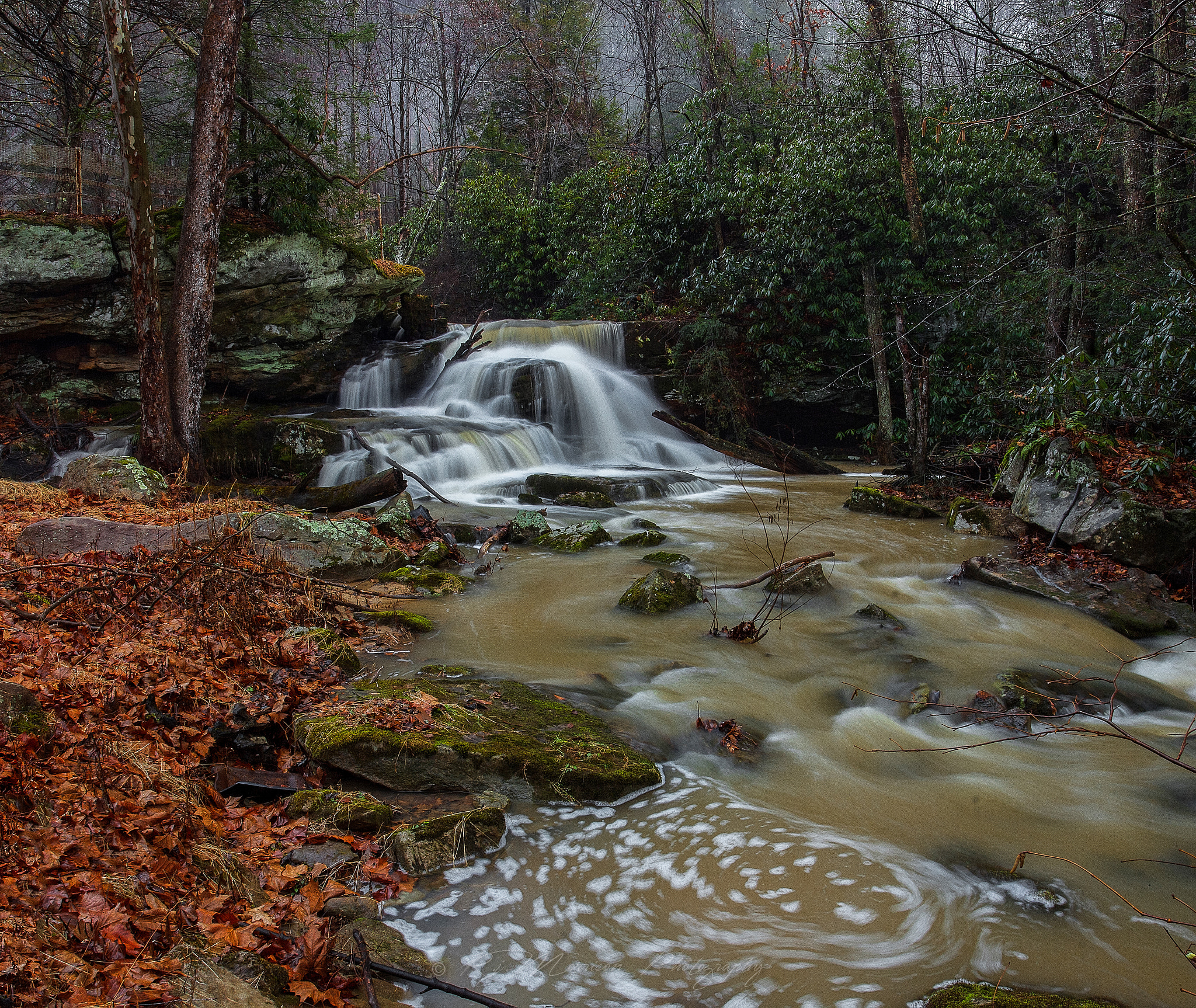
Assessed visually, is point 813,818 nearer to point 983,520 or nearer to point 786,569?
point 786,569

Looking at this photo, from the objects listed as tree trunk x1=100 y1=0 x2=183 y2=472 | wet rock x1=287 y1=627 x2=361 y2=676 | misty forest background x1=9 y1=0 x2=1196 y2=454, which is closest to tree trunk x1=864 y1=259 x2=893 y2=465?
misty forest background x1=9 y1=0 x2=1196 y2=454

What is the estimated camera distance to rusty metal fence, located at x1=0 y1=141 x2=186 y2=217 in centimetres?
1273

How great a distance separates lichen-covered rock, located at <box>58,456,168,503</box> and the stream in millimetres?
4156

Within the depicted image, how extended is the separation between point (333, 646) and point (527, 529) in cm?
450

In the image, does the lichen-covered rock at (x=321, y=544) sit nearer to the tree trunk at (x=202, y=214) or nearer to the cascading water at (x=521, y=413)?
the tree trunk at (x=202, y=214)

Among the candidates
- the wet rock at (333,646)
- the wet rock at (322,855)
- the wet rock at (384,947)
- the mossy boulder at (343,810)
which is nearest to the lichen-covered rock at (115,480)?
the wet rock at (333,646)

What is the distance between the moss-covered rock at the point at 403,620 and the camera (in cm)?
576

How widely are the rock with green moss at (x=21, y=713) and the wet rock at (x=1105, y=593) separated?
25.1ft

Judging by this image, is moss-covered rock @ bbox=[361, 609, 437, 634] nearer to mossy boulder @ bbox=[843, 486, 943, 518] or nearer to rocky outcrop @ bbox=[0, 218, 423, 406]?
mossy boulder @ bbox=[843, 486, 943, 518]

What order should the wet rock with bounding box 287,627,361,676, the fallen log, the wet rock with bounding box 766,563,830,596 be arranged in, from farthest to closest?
the fallen log → the wet rock with bounding box 766,563,830,596 → the wet rock with bounding box 287,627,361,676

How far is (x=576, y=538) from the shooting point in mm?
8867

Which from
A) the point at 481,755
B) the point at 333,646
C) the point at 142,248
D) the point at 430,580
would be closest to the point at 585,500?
the point at 430,580

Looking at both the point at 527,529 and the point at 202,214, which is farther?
the point at 202,214

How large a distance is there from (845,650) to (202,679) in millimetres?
4619
